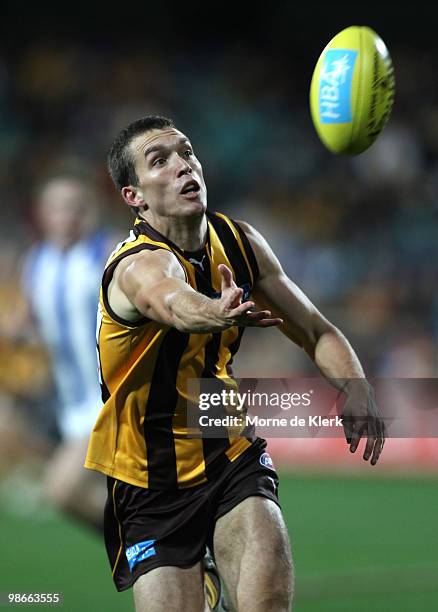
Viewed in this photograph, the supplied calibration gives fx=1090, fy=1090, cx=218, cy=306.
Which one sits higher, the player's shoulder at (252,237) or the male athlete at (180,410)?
the player's shoulder at (252,237)

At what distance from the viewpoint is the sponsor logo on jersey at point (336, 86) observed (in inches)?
194

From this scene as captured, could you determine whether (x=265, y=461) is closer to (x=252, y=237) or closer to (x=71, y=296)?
(x=252, y=237)

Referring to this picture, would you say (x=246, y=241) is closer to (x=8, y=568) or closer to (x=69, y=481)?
(x=69, y=481)

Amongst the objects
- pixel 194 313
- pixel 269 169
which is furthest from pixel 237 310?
pixel 269 169

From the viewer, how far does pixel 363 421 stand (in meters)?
4.18

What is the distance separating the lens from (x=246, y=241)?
459 cm

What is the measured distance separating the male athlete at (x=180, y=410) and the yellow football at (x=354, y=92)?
750 millimetres

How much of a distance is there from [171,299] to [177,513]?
1002mm

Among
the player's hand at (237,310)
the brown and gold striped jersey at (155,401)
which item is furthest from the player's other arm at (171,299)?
the brown and gold striped jersey at (155,401)

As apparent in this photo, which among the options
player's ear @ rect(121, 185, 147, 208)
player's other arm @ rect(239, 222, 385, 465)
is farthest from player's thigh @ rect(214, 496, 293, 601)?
player's ear @ rect(121, 185, 147, 208)

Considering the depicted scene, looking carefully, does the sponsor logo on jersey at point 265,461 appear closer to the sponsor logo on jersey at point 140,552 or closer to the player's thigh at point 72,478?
the sponsor logo on jersey at point 140,552

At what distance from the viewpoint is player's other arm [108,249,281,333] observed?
3.41 meters

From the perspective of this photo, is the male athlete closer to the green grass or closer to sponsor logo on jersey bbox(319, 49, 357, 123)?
sponsor logo on jersey bbox(319, 49, 357, 123)

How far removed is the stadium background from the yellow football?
4552 mm
